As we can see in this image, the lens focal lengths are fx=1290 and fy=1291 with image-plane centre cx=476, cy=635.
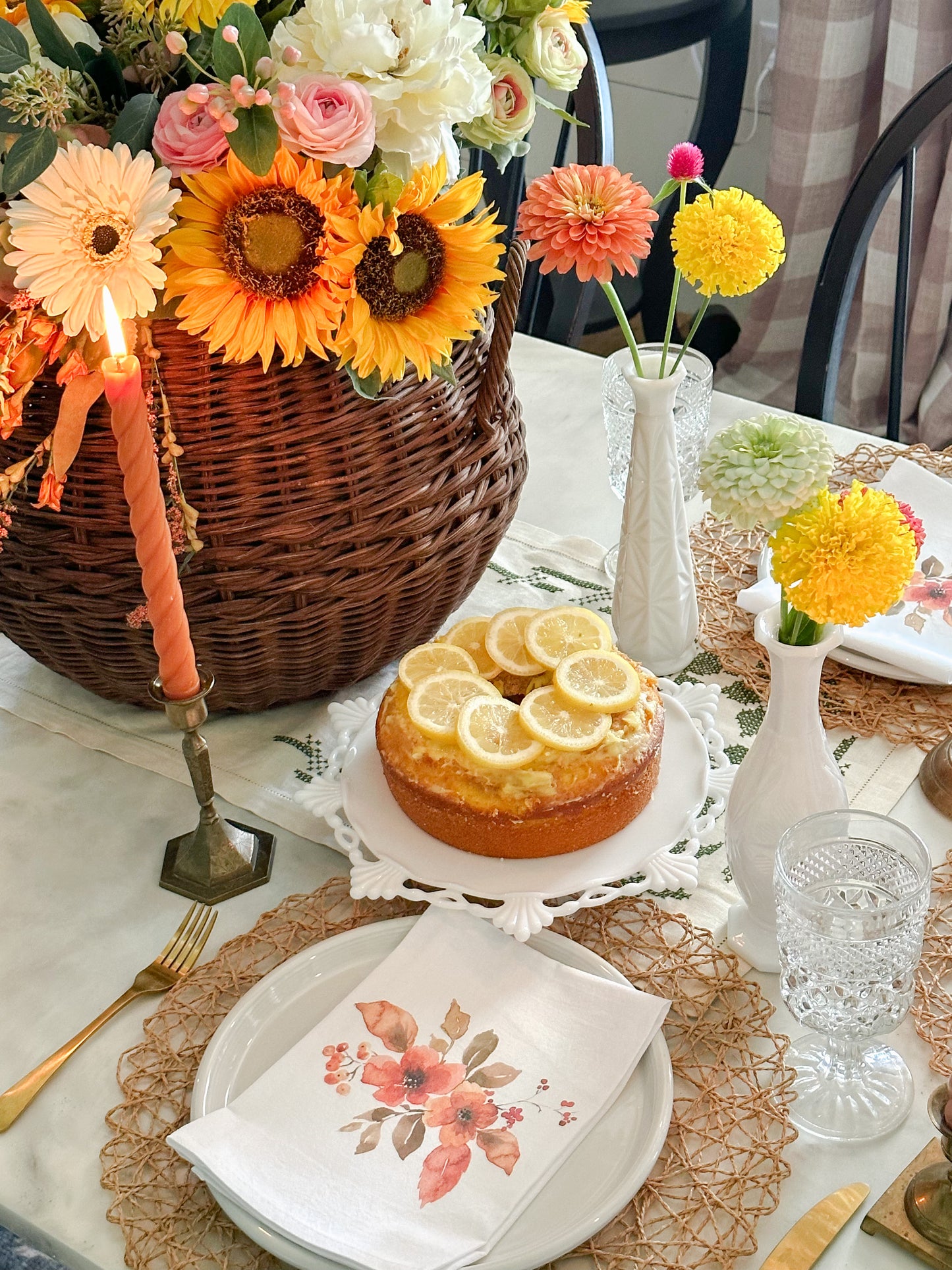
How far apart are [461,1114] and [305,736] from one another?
1.30 feet

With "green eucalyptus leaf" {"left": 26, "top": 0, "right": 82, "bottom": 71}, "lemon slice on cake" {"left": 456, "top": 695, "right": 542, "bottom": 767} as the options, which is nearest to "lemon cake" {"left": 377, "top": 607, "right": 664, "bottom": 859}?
"lemon slice on cake" {"left": 456, "top": 695, "right": 542, "bottom": 767}

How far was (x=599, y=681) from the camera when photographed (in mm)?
906

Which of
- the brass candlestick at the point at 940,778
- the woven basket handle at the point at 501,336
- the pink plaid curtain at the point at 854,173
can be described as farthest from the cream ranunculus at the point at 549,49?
the pink plaid curtain at the point at 854,173

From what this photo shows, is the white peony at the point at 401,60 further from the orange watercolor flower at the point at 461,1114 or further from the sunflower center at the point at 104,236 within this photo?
the orange watercolor flower at the point at 461,1114

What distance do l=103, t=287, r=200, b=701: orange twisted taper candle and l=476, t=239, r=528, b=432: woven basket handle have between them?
10.3 inches

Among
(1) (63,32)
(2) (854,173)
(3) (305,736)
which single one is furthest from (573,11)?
(2) (854,173)

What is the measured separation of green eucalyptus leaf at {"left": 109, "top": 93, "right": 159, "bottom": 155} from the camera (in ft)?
2.39

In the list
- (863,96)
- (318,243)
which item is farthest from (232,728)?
(863,96)

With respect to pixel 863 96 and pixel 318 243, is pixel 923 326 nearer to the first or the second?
pixel 863 96

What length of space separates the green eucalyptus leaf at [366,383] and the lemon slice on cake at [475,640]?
0.67ft

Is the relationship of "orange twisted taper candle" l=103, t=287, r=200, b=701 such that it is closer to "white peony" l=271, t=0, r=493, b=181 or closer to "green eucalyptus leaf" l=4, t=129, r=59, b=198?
"green eucalyptus leaf" l=4, t=129, r=59, b=198

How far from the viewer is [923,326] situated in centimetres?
235

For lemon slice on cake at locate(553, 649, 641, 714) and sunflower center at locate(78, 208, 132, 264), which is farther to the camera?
lemon slice on cake at locate(553, 649, 641, 714)

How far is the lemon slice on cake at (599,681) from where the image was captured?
88 cm
